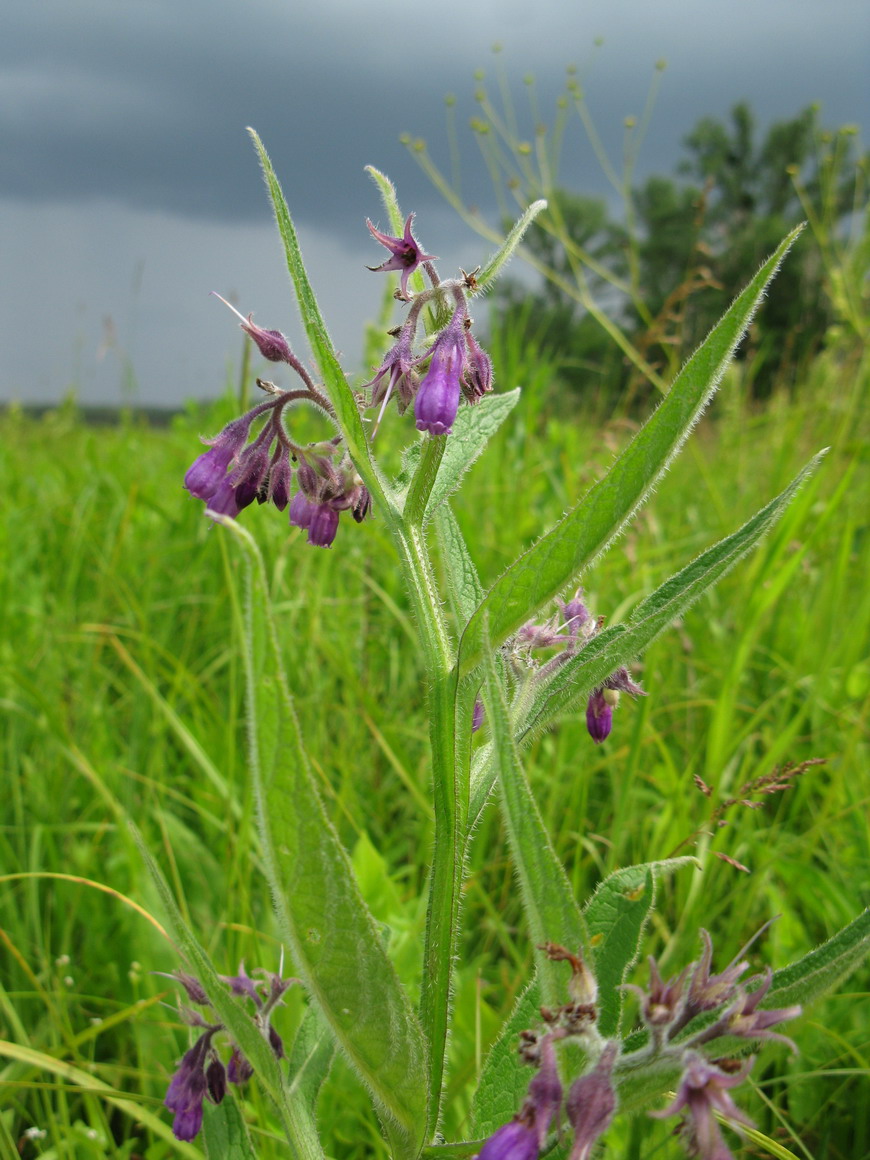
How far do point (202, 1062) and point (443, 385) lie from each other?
1.08 m

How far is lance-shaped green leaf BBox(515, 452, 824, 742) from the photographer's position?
1.19 m

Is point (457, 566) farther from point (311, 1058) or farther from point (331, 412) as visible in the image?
point (311, 1058)

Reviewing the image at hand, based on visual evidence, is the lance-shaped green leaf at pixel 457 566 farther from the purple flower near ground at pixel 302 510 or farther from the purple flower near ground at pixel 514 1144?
the purple flower near ground at pixel 514 1144

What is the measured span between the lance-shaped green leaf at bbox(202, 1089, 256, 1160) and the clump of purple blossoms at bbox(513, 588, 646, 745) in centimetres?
83

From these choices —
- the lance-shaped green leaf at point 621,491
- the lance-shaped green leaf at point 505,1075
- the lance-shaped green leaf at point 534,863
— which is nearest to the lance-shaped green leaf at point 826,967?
the lance-shaped green leaf at point 534,863

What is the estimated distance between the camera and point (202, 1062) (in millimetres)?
1450

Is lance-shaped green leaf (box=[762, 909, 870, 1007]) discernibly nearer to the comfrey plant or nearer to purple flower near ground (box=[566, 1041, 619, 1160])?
the comfrey plant

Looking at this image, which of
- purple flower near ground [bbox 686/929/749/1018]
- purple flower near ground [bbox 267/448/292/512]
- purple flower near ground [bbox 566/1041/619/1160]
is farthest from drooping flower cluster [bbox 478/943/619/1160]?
purple flower near ground [bbox 267/448/292/512]

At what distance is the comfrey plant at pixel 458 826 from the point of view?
974 mm

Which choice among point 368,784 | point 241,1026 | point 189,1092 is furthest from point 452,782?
point 368,784

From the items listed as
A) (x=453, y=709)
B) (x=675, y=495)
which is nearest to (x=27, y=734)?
(x=453, y=709)

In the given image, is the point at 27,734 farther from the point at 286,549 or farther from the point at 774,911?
the point at 774,911

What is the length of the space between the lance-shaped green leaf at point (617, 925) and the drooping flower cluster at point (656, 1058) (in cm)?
25

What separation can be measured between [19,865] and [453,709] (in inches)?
75.7
